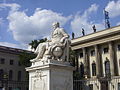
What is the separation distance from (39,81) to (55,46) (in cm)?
150

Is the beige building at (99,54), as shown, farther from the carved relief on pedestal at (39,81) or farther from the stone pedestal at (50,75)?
the carved relief on pedestal at (39,81)

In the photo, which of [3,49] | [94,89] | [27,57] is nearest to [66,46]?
[94,89]

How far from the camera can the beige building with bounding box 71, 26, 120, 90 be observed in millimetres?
46844

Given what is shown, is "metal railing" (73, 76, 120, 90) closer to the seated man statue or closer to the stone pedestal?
the stone pedestal

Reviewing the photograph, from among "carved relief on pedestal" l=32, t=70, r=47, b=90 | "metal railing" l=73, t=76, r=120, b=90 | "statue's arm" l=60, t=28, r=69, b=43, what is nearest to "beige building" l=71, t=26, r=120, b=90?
"metal railing" l=73, t=76, r=120, b=90

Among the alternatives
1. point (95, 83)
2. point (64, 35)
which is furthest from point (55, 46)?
point (95, 83)

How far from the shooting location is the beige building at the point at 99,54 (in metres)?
46.8

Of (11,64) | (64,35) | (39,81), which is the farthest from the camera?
(11,64)

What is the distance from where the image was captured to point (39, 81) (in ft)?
31.8

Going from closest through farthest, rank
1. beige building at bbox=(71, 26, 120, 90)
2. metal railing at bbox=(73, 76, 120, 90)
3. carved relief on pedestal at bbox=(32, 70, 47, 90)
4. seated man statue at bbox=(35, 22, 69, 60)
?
carved relief on pedestal at bbox=(32, 70, 47, 90)
seated man statue at bbox=(35, 22, 69, 60)
metal railing at bbox=(73, 76, 120, 90)
beige building at bbox=(71, 26, 120, 90)

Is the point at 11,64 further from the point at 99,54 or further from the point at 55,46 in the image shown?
the point at 55,46

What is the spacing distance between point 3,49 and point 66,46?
45139 millimetres

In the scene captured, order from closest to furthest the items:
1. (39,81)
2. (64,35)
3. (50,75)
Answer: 1. (50,75)
2. (39,81)
3. (64,35)

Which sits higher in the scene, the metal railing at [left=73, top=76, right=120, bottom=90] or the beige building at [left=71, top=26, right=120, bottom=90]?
the beige building at [left=71, top=26, right=120, bottom=90]
